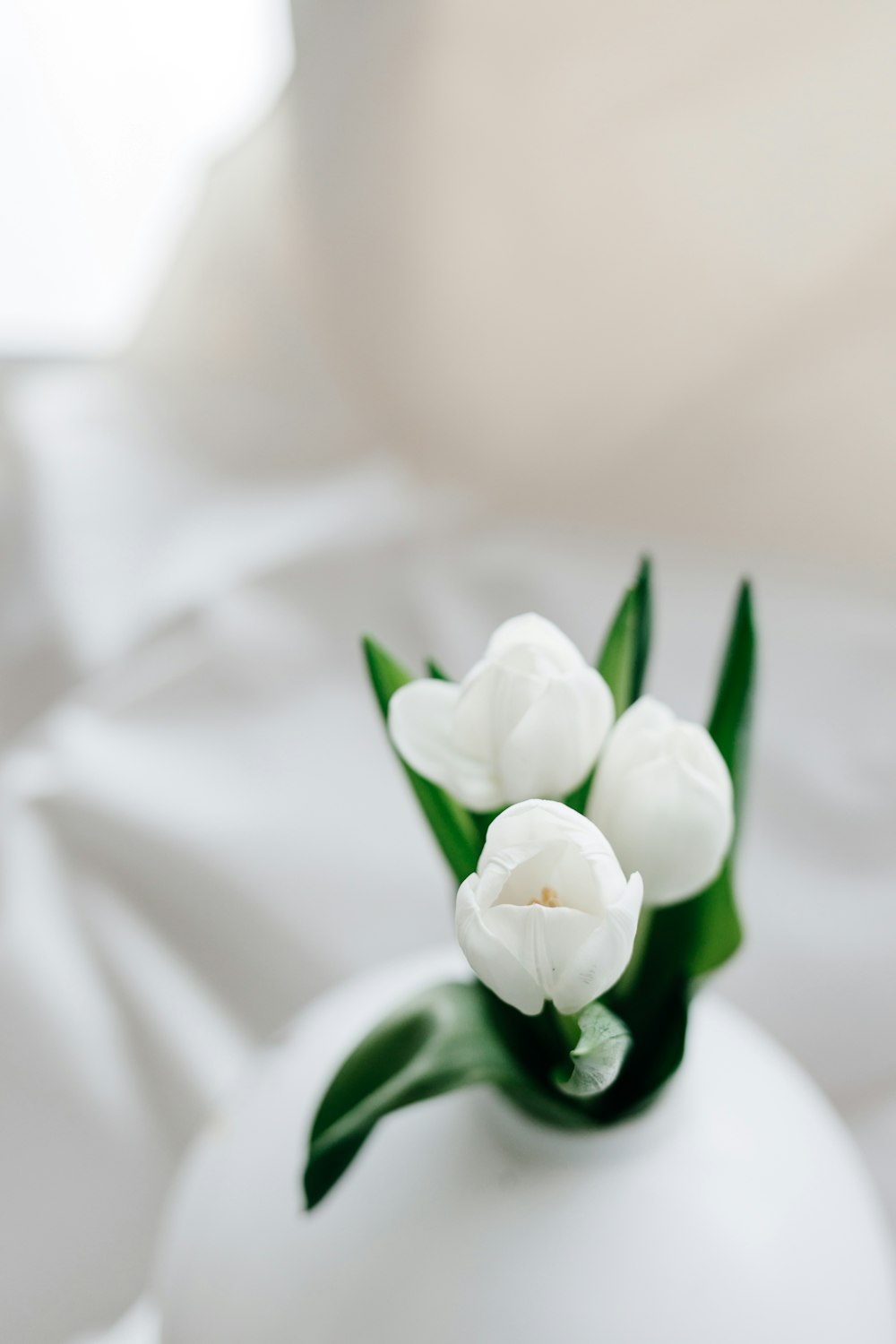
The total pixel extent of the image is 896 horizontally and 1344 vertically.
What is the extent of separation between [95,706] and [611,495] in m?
0.35

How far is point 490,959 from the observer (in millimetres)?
282

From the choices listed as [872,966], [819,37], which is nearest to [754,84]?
[819,37]

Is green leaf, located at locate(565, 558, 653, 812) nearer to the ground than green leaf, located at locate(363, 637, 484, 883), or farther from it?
farther from it

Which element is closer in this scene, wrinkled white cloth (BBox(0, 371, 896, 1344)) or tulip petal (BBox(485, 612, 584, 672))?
tulip petal (BBox(485, 612, 584, 672))

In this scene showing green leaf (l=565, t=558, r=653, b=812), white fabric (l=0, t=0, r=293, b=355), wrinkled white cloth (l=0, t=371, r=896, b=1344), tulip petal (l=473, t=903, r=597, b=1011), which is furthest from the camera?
white fabric (l=0, t=0, r=293, b=355)

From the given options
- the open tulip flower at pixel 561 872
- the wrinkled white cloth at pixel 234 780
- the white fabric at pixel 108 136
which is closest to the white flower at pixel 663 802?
the open tulip flower at pixel 561 872

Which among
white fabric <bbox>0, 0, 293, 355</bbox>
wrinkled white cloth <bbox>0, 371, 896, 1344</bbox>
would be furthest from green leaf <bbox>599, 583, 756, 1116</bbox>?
white fabric <bbox>0, 0, 293, 355</bbox>

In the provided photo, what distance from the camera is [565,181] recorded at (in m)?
0.80

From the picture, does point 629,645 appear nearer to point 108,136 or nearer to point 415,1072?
point 415,1072

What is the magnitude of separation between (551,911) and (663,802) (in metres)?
0.05

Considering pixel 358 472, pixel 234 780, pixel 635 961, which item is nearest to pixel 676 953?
pixel 635 961

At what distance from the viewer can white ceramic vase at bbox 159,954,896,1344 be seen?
0.34 m

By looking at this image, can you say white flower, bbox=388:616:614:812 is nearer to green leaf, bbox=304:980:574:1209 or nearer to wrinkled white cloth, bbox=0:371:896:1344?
green leaf, bbox=304:980:574:1209

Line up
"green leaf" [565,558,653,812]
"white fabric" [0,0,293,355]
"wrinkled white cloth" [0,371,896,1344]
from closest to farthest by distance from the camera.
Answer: "green leaf" [565,558,653,812] → "wrinkled white cloth" [0,371,896,1344] → "white fabric" [0,0,293,355]
